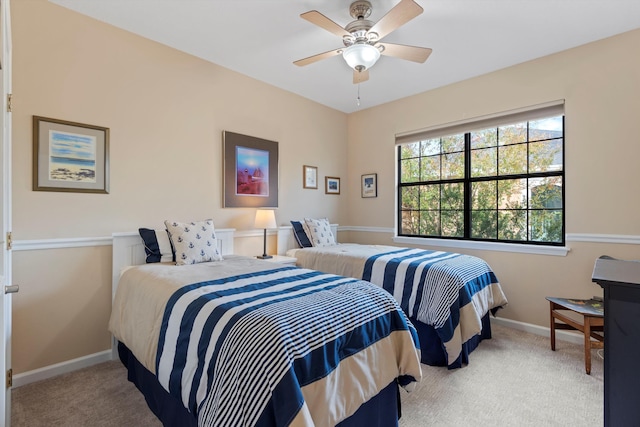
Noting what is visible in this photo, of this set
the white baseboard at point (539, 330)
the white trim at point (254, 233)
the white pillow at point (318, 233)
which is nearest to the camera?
the white baseboard at point (539, 330)

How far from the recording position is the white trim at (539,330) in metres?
2.85

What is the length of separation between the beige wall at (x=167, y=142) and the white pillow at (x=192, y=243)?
429mm

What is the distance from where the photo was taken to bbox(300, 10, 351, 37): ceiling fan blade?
78.0 inches

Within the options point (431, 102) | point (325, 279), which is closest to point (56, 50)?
point (325, 279)

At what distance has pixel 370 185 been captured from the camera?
4.62 m

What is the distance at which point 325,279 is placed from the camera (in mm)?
1969

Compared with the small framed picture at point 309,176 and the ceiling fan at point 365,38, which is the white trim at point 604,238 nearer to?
the ceiling fan at point 365,38

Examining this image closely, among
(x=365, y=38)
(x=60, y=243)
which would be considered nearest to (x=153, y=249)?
(x=60, y=243)

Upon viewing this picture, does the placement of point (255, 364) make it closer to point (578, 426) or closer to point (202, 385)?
point (202, 385)

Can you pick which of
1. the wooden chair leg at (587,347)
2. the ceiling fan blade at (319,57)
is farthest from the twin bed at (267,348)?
the ceiling fan blade at (319,57)

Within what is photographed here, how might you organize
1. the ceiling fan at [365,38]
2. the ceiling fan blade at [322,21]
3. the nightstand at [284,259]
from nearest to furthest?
the ceiling fan blade at [322,21]
the ceiling fan at [365,38]
the nightstand at [284,259]

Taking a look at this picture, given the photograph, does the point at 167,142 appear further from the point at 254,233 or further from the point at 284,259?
the point at 284,259

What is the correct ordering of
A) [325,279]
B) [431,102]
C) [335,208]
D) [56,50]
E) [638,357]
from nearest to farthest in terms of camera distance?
[638,357], [325,279], [56,50], [431,102], [335,208]

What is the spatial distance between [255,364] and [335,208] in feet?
12.0
